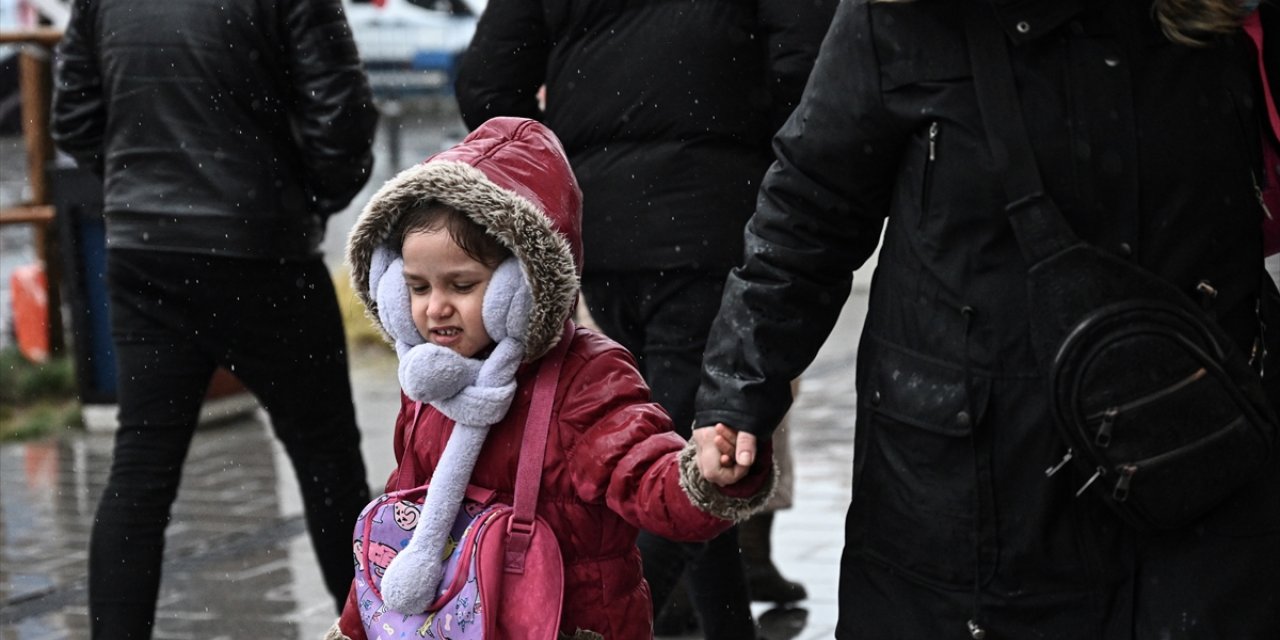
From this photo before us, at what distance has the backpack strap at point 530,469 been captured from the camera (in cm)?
328

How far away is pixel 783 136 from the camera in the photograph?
3.04 metres

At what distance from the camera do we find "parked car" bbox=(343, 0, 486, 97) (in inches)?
792

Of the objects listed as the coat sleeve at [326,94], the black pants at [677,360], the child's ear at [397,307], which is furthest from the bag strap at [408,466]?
the coat sleeve at [326,94]

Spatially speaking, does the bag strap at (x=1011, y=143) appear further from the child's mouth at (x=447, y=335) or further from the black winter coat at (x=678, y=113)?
the black winter coat at (x=678, y=113)

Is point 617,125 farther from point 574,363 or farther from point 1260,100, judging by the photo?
point 1260,100

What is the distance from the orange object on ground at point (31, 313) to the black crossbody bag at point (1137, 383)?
27.8 ft

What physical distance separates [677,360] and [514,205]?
4.10ft

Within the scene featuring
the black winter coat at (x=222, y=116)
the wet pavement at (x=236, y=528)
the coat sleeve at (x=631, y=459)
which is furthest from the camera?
the wet pavement at (x=236, y=528)

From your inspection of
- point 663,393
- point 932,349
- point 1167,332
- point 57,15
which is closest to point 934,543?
point 932,349

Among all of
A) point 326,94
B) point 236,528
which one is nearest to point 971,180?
point 326,94

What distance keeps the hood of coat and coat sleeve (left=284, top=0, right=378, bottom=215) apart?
1.41m

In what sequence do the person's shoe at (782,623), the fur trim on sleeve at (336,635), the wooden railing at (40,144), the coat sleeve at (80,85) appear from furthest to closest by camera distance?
the wooden railing at (40,144) < the person's shoe at (782,623) < the coat sleeve at (80,85) < the fur trim on sleeve at (336,635)

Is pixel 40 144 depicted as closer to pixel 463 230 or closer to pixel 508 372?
pixel 463 230

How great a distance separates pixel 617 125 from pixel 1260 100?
1921 mm
